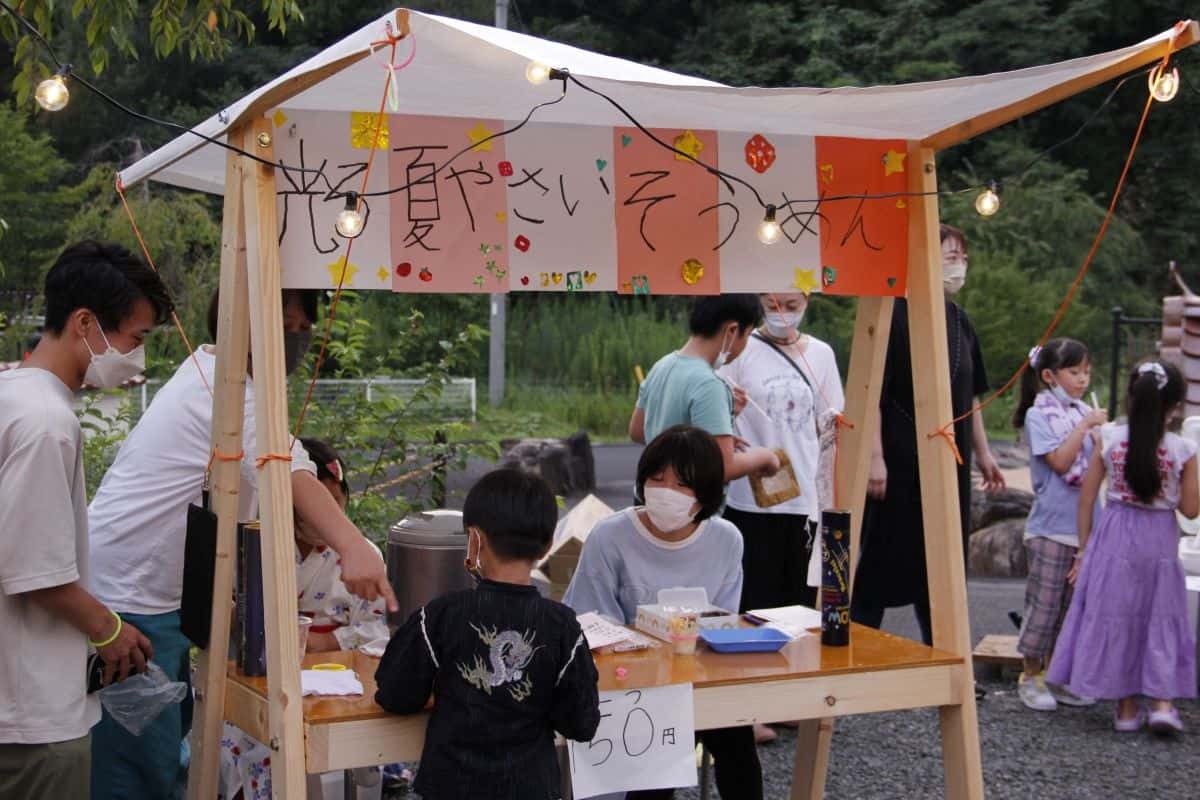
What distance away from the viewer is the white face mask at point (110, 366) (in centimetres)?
281

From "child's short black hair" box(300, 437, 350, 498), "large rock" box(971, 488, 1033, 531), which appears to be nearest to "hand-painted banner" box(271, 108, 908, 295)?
"child's short black hair" box(300, 437, 350, 498)

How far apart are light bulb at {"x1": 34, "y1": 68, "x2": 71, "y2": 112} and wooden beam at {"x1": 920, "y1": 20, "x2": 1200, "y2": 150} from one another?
207cm

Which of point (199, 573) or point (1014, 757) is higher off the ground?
point (199, 573)

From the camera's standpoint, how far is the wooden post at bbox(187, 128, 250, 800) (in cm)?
303

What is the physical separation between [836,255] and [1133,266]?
2335cm

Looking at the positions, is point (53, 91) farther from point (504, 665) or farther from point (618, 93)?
point (504, 665)

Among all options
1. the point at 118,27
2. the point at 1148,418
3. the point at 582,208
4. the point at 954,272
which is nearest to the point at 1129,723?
the point at 1148,418

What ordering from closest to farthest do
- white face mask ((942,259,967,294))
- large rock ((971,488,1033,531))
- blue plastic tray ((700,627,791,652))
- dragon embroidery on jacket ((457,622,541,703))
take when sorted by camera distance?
dragon embroidery on jacket ((457,622,541,703))
blue plastic tray ((700,627,791,652))
white face mask ((942,259,967,294))
large rock ((971,488,1033,531))

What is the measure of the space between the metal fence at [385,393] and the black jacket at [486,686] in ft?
11.2

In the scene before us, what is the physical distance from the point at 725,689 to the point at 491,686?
653 millimetres

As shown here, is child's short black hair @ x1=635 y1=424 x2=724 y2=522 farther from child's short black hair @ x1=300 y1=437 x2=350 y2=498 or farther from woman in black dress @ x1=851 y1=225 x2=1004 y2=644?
woman in black dress @ x1=851 y1=225 x2=1004 y2=644

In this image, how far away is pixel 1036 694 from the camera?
5871 millimetres

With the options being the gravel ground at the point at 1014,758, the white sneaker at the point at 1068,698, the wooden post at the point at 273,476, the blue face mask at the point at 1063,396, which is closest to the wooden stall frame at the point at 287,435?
the wooden post at the point at 273,476

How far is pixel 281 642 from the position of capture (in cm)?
277
